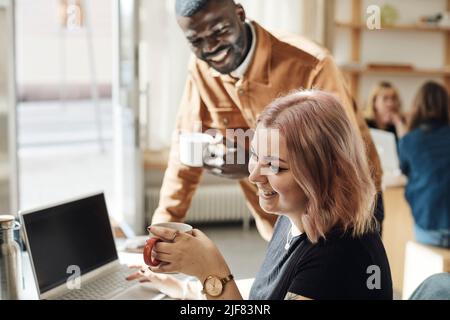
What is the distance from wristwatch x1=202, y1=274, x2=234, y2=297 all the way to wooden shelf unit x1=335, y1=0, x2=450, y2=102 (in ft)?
9.88

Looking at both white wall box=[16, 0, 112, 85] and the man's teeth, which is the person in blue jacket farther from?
white wall box=[16, 0, 112, 85]

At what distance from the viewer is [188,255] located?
2.59 ft

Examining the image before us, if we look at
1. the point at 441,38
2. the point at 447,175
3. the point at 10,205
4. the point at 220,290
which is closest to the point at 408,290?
the point at 447,175

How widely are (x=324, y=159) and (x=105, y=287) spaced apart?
20.8 inches

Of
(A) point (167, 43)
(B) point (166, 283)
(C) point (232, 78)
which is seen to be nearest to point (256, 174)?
(C) point (232, 78)

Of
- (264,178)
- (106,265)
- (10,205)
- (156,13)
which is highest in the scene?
(156,13)

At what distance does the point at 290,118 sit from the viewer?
2.62ft

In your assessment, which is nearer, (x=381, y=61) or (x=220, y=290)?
(x=220, y=290)

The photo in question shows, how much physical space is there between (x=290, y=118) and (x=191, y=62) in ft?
1.17

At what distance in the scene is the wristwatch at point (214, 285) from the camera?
0.79 m

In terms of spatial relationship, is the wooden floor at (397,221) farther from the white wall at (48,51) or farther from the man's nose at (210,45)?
the white wall at (48,51)

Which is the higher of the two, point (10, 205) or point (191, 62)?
point (191, 62)

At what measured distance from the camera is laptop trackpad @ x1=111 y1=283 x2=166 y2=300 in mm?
1055
